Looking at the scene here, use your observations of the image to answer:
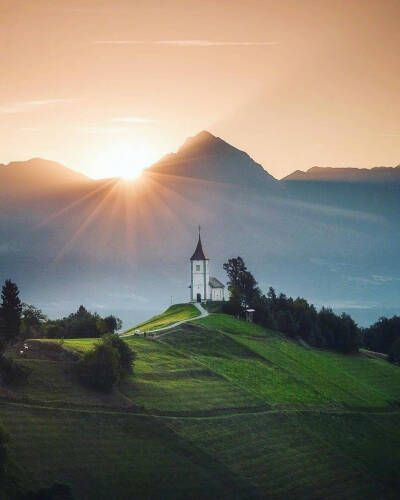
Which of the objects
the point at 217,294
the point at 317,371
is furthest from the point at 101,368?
the point at 217,294

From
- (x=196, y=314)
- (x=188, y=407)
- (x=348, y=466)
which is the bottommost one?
(x=348, y=466)

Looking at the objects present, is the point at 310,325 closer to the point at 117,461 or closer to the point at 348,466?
the point at 348,466

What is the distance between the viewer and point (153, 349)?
10894cm

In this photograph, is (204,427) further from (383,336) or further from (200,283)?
(383,336)

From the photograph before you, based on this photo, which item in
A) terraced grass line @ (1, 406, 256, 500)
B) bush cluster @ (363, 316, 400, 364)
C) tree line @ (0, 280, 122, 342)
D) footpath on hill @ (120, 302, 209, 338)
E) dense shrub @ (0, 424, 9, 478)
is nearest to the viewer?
dense shrub @ (0, 424, 9, 478)

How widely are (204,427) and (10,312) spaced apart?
2169cm

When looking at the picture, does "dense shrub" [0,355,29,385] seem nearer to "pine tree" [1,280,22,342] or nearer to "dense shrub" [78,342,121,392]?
"dense shrub" [78,342,121,392]

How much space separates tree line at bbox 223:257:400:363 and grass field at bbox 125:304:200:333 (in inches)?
242

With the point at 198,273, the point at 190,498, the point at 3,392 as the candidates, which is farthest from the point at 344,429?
the point at 198,273

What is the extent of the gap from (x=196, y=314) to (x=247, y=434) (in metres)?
54.9

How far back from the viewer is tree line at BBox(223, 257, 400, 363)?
15012cm

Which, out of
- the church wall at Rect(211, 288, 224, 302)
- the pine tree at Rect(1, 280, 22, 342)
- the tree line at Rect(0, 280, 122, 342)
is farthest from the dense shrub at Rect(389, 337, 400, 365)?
the pine tree at Rect(1, 280, 22, 342)

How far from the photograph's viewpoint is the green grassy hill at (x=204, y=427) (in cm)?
7244

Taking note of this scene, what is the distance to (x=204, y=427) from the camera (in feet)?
287
